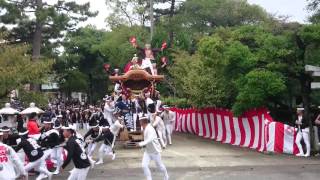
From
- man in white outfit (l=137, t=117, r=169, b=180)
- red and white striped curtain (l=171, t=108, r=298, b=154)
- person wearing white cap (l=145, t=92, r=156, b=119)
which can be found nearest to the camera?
man in white outfit (l=137, t=117, r=169, b=180)

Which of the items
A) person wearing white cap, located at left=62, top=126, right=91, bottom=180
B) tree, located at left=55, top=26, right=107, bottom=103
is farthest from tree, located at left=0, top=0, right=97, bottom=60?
person wearing white cap, located at left=62, top=126, right=91, bottom=180

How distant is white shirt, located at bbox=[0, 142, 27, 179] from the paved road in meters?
5.07

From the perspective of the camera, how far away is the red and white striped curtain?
19.7 metres

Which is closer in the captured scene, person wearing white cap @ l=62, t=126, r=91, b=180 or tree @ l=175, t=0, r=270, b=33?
person wearing white cap @ l=62, t=126, r=91, b=180

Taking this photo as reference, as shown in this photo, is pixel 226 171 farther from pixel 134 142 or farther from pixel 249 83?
pixel 134 142

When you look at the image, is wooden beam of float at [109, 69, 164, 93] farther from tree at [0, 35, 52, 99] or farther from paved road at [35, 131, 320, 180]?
paved road at [35, 131, 320, 180]

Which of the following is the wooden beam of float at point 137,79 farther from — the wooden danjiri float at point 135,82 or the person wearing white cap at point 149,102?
the person wearing white cap at point 149,102

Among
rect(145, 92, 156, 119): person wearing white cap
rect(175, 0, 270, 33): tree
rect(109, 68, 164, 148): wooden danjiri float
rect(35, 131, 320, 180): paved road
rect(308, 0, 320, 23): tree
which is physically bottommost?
rect(35, 131, 320, 180): paved road

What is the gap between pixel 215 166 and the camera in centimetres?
1684

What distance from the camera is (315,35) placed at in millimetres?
18953

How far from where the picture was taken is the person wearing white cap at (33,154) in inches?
520

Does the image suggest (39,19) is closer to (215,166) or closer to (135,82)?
(135,82)

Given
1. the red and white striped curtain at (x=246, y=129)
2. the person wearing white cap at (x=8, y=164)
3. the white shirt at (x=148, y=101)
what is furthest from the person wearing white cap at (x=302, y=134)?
the person wearing white cap at (x=8, y=164)

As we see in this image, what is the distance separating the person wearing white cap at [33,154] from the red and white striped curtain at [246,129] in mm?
9209
